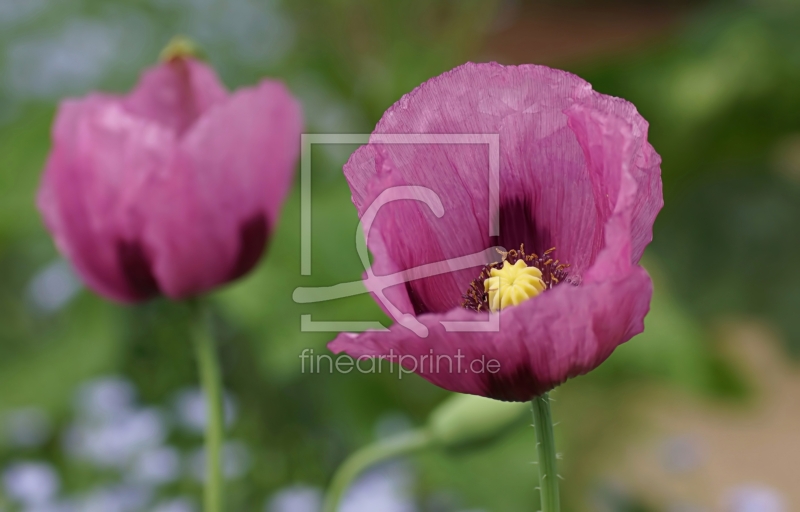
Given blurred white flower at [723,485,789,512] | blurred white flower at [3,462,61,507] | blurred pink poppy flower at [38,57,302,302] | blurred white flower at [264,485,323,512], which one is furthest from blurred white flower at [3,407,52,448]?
blurred white flower at [723,485,789,512]

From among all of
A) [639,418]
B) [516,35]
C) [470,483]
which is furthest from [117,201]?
[516,35]

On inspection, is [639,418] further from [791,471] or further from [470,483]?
[470,483]

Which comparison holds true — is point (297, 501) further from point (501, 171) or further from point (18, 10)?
point (18, 10)

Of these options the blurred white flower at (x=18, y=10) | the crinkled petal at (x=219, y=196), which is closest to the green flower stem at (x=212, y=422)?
the crinkled petal at (x=219, y=196)

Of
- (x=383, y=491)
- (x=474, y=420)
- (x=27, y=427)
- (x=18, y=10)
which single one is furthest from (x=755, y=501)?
(x=18, y=10)

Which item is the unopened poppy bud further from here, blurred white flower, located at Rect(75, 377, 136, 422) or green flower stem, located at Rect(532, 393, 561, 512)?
blurred white flower, located at Rect(75, 377, 136, 422)

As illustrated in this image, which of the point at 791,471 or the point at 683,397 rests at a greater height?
the point at 683,397
